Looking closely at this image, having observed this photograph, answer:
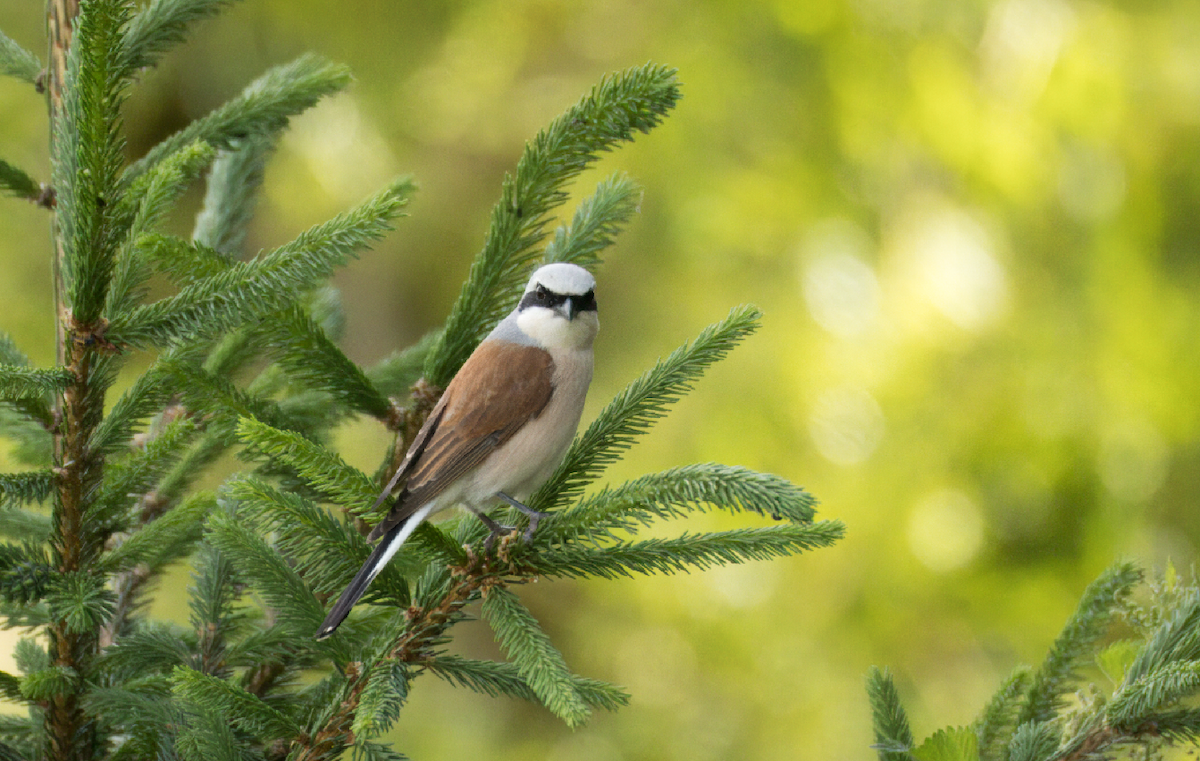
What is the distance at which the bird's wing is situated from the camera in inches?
50.6

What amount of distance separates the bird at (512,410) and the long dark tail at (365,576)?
0.27 ft

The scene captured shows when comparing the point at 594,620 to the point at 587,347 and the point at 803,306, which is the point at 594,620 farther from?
the point at 587,347

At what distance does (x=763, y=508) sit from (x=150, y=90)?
146 inches

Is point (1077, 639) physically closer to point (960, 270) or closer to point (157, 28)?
point (157, 28)

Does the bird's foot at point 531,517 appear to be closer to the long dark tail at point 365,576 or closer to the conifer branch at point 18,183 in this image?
the long dark tail at point 365,576

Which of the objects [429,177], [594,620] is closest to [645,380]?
[594,620]

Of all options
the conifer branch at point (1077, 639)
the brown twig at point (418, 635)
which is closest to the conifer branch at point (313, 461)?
the brown twig at point (418, 635)

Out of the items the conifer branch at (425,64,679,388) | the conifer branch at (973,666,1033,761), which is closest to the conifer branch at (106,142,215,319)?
the conifer branch at (425,64,679,388)

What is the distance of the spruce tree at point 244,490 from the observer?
0.94 meters

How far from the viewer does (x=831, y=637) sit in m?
2.59

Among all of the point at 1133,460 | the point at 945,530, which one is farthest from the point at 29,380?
the point at 1133,460

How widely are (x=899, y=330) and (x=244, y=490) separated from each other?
6.72ft

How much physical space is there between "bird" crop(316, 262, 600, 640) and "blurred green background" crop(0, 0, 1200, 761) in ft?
3.98

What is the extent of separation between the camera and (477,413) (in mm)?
1381
